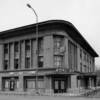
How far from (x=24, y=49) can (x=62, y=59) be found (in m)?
9.05

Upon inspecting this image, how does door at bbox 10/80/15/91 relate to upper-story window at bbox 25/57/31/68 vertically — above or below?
below

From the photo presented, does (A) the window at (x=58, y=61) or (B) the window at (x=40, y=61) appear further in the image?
(B) the window at (x=40, y=61)

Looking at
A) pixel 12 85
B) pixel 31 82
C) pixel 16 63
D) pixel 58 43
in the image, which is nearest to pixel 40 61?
pixel 31 82

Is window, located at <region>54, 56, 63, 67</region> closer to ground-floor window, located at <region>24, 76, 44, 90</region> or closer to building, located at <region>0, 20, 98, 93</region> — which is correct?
building, located at <region>0, 20, 98, 93</region>

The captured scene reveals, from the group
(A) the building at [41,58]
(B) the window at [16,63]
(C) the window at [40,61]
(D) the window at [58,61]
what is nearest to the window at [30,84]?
(A) the building at [41,58]

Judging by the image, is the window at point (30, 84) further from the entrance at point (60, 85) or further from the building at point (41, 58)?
the entrance at point (60, 85)

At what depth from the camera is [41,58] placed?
1833 inches

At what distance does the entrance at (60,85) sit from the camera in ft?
147

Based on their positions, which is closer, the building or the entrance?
the building

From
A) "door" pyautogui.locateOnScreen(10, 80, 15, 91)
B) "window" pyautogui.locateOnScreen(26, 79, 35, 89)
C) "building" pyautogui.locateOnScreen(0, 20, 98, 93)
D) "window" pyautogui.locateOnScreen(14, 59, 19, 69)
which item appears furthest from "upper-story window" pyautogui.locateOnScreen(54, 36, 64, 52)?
"door" pyautogui.locateOnScreen(10, 80, 15, 91)

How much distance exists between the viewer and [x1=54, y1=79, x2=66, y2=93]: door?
146ft

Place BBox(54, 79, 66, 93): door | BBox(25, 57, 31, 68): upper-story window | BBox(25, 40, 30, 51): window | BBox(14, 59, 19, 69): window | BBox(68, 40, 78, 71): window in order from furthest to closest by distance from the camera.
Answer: BBox(68, 40, 78, 71): window < BBox(14, 59, 19, 69): window < BBox(25, 40, 30, 51): window < BBox(25, 57, 31, 68): upper-story window < BBox(54, 79, 66, 93): door

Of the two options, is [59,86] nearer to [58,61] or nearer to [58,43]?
[58,61]

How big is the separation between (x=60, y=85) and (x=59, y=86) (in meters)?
0.31
